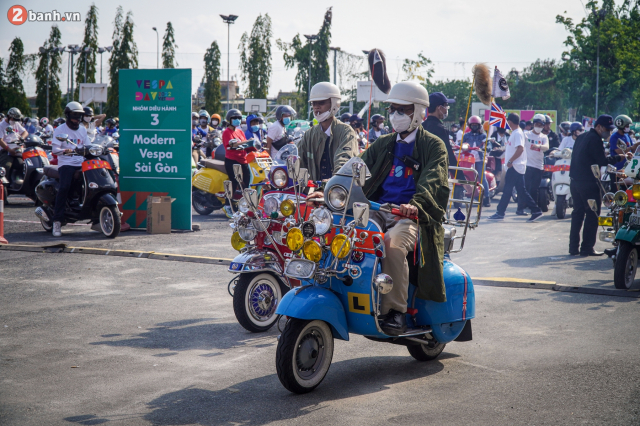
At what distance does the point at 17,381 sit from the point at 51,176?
7762mm

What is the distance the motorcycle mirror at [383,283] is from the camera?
178 inches

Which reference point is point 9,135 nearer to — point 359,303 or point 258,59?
point 359,303

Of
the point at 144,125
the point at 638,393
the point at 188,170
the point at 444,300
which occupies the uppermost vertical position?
the point at 144,125

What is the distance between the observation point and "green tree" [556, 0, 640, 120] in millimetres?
38781

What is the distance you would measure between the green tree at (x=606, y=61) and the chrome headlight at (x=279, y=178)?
36153 millimetres

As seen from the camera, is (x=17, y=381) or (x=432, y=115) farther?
(x=432, y=115)

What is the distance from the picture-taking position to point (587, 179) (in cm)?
1038

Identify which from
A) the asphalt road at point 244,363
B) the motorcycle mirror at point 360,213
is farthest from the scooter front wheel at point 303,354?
the motorcycle mirror at point 360,213

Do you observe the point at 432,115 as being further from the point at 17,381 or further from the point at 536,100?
the point at 536,100

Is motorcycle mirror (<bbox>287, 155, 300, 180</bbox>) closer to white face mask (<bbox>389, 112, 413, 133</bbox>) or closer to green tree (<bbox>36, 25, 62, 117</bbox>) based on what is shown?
white face mask (<bbox>389, 112, 413, 133</bbox>)

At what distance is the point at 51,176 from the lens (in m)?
11.7

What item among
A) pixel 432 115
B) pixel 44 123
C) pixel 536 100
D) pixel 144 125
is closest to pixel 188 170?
pixel 144 125

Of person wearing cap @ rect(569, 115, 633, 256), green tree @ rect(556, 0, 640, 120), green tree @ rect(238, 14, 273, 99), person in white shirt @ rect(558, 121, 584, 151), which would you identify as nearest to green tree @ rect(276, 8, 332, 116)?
green tree @ rect(238, 14, 273, 99)

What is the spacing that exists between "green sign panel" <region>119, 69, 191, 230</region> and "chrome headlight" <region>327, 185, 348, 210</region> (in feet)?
25.0
